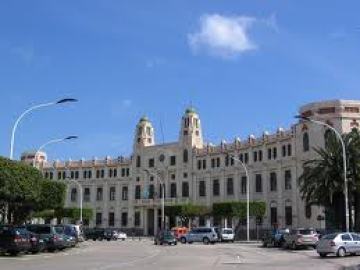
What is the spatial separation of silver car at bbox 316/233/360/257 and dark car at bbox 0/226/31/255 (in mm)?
16143

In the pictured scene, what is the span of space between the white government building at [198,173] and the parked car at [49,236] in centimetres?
3312

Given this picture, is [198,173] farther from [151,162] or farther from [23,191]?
[23,191]

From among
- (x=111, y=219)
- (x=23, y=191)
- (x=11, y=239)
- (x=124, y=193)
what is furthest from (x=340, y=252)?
(x=111, y=219)

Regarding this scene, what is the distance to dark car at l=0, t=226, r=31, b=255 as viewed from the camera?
35.7 meters

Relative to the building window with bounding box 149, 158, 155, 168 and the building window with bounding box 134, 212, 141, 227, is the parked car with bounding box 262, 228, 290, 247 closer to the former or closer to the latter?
the building window with bounding box 134, 212, 141, 227

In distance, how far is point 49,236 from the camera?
4338 cm

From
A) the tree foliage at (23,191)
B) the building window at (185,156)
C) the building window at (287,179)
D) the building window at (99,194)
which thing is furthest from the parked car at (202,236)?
the building window at (99,194)

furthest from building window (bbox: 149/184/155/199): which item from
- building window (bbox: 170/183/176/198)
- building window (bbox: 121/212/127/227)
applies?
building window (bbox: 121/212/127/227)

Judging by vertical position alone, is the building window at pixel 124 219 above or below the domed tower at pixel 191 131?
below

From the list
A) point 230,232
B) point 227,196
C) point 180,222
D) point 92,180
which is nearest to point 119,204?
point 92,180

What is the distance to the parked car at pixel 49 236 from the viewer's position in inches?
1694

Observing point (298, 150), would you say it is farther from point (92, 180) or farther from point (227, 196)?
point (92, 180)

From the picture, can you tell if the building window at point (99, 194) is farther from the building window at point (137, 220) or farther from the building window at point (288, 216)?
the building window at point (288, 216)

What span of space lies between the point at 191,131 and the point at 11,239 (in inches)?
2838
